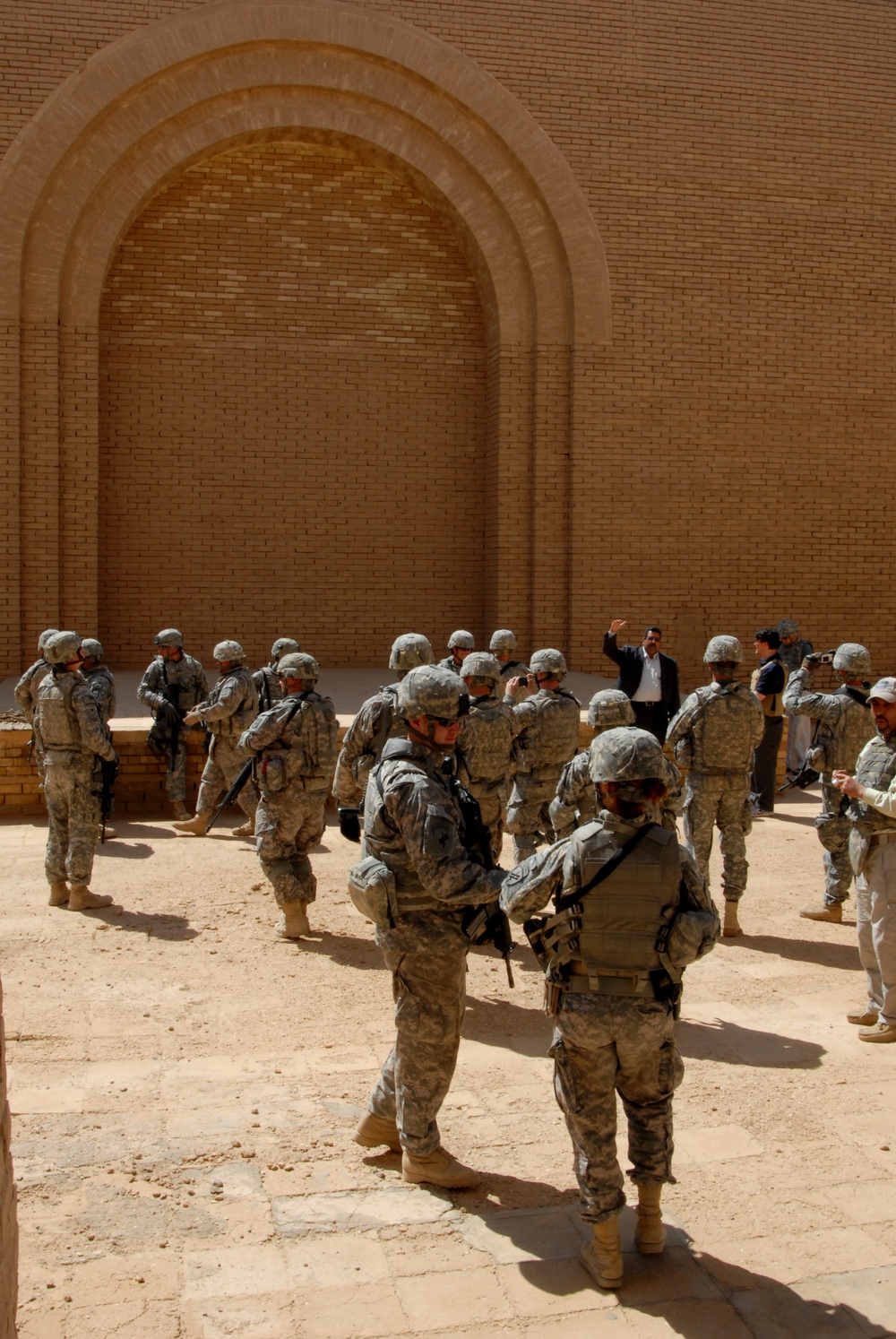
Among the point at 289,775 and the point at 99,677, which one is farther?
the point at 99,677

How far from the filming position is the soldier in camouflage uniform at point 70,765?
764 cm

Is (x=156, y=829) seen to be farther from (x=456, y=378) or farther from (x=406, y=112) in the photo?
(x=406, y=112)

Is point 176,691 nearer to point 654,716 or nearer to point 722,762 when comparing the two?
point 654,716

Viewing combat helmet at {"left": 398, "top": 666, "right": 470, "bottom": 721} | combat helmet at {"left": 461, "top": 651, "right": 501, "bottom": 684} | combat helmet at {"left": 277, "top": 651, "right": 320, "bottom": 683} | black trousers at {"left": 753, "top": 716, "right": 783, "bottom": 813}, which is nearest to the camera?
combat helmet at {"left": 398, "top": 666, "right": 470, "bottom": 721}

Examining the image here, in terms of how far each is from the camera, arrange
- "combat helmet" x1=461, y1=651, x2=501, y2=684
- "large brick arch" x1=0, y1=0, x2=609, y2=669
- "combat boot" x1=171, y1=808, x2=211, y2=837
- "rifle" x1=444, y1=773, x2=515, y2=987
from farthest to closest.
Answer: "large brick arch" x1=0, y1=0, x2=609, y2=669
"combat boot" x1=171, y1=808, x2=211, y2=837
"combat helmet" x1=461, y1=651, x2=501, y2=684
"rifle" x1=444, y1=773, x2=515, y2=987

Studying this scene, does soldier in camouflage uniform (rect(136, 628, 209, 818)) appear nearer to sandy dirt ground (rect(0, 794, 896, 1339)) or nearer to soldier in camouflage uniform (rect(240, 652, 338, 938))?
sandy dirt ground (rect(0, 794, 896, 1339))

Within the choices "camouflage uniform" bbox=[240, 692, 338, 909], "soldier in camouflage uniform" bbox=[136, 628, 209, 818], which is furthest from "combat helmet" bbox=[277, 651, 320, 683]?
"soldier in camouflage uniform" bbox=[136, 628, 209, 818]

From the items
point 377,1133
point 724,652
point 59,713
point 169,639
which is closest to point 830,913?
point 724,652

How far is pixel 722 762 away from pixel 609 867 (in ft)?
12.9

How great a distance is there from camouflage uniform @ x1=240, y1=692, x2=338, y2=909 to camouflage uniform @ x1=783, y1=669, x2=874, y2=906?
10.1 feet

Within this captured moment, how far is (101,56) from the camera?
12930 millimetres

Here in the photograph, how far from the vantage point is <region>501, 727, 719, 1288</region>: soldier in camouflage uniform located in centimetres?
371

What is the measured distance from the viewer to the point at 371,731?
20.4 feet

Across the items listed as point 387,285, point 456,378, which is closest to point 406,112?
point 387,285
